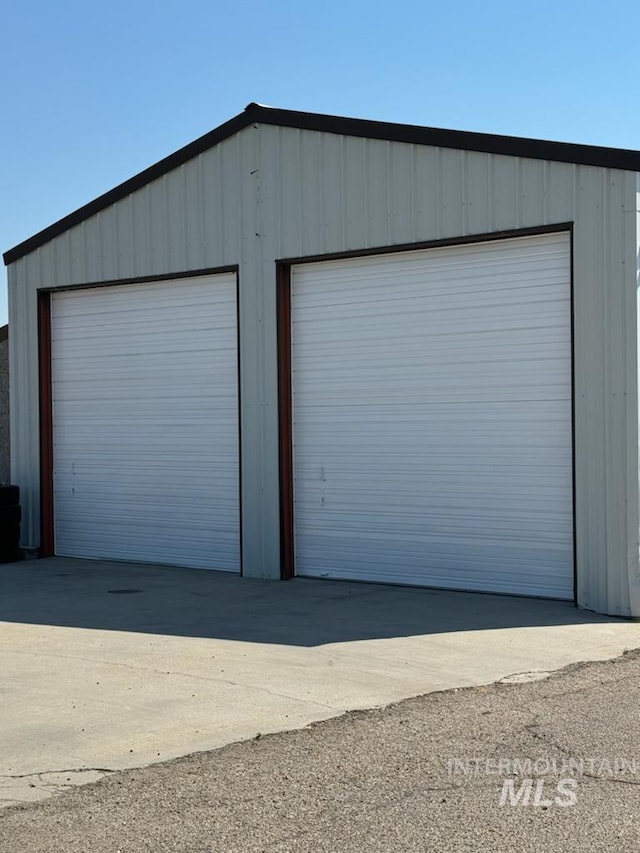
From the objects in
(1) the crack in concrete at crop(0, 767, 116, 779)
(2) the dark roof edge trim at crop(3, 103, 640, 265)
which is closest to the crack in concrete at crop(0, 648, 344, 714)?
(1) the crack in concrete at crop(0, 767, 116, 779)

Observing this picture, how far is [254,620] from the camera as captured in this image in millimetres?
10328

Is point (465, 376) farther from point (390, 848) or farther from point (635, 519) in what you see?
point (390, 848)

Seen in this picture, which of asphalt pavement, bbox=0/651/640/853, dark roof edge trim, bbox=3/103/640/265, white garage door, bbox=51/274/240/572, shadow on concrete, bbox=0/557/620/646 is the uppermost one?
dark roof edge trim, bbox=3/103/640/265

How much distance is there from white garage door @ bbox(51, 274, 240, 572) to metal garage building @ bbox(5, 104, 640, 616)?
0.03m

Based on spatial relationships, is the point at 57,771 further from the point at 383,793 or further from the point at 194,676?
the point at 194,676

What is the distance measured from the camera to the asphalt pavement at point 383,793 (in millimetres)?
4727

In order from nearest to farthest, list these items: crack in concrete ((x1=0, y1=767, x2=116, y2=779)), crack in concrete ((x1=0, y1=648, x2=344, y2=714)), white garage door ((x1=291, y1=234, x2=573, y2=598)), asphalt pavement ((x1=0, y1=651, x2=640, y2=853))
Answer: asphalt pavement ((x1=0, y1=651, x2=640, y2=853)), crack in concrete ((x1=0, y1=767, x2=116, y2=779)), crack in concrete ((x1=0, y1=648, x2=344, y2=714)), white garage door ((x1=291, y1=234, x2=573, y2=598))

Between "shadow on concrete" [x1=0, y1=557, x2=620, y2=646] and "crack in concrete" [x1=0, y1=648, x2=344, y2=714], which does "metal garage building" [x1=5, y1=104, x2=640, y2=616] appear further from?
"crack in concrete" [x1=0, y1=648, x2=344, y2=714]

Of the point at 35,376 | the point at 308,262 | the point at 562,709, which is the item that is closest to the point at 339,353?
the point at 308,262

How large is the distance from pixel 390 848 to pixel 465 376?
309 inches

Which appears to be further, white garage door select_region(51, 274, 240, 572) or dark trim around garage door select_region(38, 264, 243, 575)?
dark trim around garage door select_region(38, 264, 243, 575)

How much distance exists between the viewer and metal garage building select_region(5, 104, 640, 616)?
35.7 ft

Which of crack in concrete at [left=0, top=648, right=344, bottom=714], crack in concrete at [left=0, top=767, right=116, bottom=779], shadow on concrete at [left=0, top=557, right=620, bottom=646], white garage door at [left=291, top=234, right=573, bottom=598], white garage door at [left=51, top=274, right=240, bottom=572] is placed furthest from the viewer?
white garage door at [left=51, top=274, right=240, bottom=572]

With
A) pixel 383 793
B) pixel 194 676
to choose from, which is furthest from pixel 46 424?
pixel 383 793
